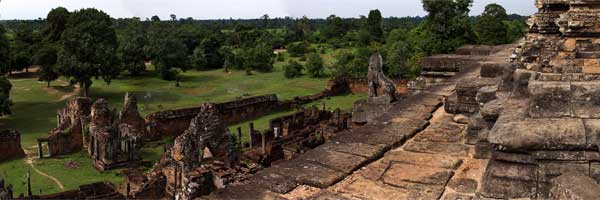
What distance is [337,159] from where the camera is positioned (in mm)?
4953

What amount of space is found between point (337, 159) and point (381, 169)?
447 millimetres

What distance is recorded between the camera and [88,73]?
97.8 ft

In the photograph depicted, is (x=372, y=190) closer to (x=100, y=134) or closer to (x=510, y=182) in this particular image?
(x=510, y=182)

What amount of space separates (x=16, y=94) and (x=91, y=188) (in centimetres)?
2307

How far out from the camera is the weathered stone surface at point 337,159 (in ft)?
15.5

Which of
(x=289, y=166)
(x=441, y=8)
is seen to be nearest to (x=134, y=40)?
(x=441, y=8)

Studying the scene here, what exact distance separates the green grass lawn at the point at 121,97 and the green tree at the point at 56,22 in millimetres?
3987

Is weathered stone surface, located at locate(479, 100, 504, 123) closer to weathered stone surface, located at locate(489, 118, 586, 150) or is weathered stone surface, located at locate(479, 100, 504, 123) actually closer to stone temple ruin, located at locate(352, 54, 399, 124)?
weathered stone surface, located at locate(489, 118, 586, 150)

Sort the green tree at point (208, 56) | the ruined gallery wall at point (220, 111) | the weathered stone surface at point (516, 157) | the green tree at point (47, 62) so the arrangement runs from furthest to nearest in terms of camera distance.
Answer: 1. the green tree at point (208, 56)
2. the green tree at point (47, 62)
3. the ruined gallery wall at point (220, 111)
4. the weathered stone surface at point (516, 157)

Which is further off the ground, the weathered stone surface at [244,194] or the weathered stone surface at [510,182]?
the weathered stone surface at [510,182]

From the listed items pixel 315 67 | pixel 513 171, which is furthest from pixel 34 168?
pixel 315 67

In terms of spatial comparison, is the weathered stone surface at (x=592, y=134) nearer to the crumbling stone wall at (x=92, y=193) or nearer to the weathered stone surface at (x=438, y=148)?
the weathered stone surface at (x=438, y=148)

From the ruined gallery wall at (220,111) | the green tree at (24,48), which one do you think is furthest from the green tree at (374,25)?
the ruined gallery wall at (220,111)

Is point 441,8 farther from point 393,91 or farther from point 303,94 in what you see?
point 393,91
